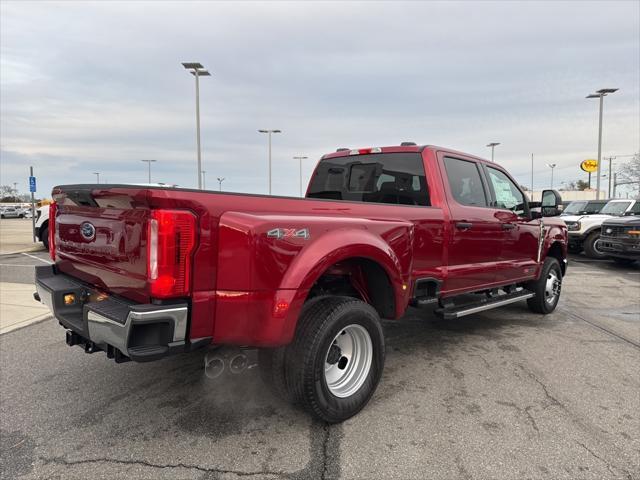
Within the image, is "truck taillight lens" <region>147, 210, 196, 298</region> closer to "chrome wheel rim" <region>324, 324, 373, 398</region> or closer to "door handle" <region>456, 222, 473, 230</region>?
"chrome wheel rim" <region>324, 324, 373, 398</region>

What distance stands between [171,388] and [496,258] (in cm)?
345

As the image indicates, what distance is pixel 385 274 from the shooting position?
3365 millimetres

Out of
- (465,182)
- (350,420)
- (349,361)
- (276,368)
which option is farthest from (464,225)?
(276,368)

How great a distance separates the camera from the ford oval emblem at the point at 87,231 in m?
2.86

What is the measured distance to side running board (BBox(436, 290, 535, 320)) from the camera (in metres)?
4.13

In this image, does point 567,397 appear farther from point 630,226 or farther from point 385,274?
point 630,226

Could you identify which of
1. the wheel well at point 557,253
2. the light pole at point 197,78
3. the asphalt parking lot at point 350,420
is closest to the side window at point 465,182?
the asphalt parking lot at point 350,420

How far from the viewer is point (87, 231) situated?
292cm

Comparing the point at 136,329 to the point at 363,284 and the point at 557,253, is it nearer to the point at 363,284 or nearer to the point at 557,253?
the point at 363,284

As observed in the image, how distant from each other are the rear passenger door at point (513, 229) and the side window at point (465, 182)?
224 millimetres

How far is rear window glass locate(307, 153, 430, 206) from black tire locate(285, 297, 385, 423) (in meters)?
1.58

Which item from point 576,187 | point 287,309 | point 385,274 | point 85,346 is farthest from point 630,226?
point 576,187

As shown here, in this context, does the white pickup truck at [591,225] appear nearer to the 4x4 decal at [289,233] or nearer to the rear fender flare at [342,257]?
the rear fender flare at [342,257]

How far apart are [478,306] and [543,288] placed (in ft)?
6.72
